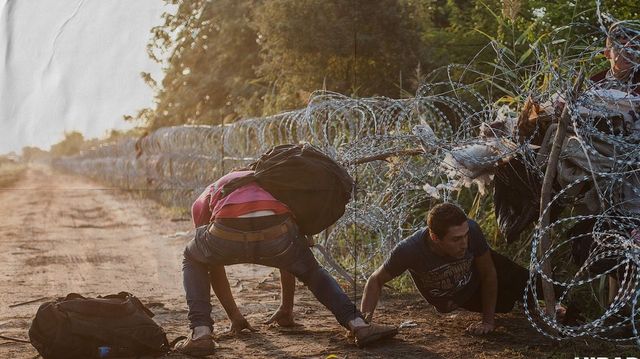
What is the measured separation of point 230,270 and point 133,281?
1019 mm

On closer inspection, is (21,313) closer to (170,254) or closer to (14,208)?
(170,254)

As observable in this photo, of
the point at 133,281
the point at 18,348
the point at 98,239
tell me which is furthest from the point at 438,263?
the point at 98,239

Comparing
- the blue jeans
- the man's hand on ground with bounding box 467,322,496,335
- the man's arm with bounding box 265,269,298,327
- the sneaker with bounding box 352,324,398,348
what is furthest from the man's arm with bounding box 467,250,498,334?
the man's arm with bounding box 265,269,298,327

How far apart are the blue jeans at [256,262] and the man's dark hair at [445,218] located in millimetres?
647

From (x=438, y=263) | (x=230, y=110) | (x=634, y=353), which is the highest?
(x=230, y=110)

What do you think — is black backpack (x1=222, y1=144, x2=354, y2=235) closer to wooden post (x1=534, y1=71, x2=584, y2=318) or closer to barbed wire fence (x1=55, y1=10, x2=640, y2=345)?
barbed wire fence (x1=55, y1=10, x2=640, y2=345)

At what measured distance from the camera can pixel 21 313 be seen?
6258mm

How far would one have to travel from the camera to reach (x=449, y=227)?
185 inches

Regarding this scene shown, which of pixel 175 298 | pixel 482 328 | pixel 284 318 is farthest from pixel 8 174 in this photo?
pixel 482 328

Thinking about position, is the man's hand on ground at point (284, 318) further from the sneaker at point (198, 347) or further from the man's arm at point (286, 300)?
the sneaker at point (198, 347)

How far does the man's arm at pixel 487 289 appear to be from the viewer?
5070 mm

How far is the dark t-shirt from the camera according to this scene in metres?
4.98

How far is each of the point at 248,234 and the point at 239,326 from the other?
0.87m

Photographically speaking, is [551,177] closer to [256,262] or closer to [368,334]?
[368,334]
